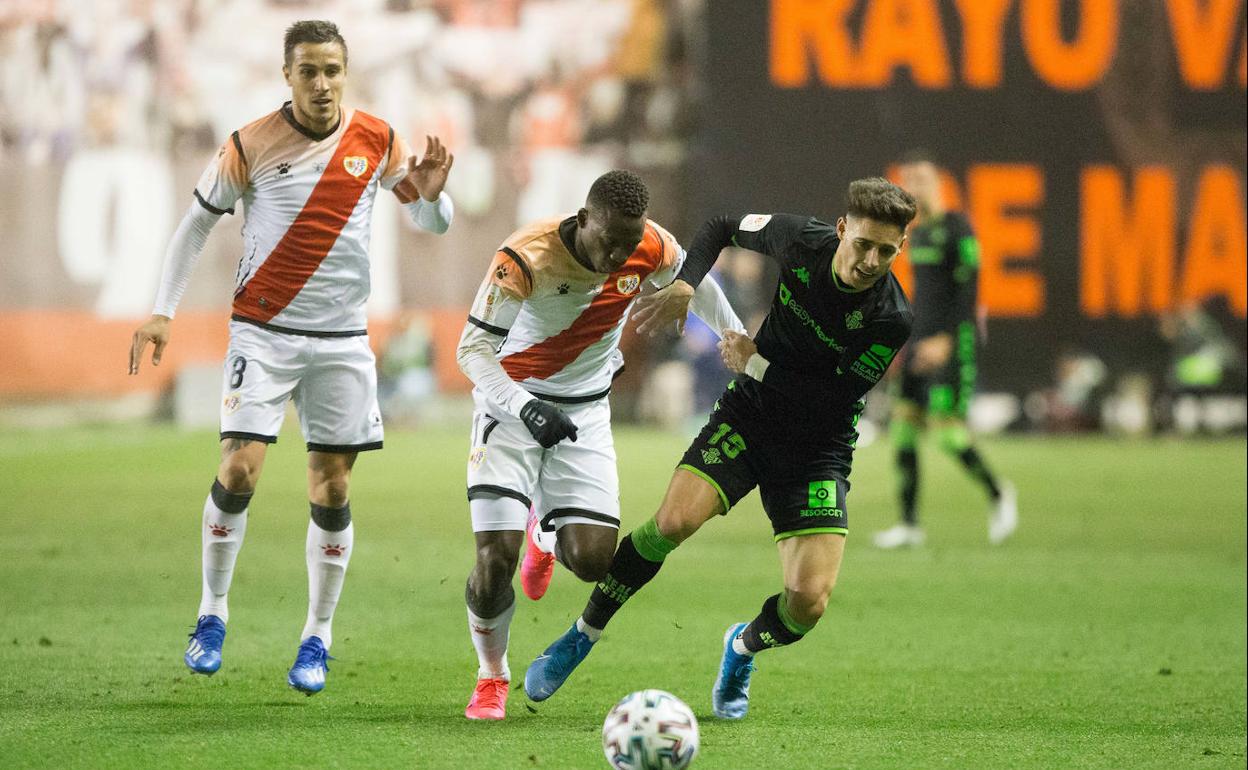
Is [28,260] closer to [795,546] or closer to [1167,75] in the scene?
[1167,75]

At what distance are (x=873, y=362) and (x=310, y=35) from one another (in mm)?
2580

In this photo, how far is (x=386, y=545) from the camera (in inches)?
444

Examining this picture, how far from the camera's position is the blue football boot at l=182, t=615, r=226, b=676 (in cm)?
633

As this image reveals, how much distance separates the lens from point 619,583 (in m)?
6.26

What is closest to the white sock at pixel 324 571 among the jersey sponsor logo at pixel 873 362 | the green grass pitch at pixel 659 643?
the green grass pitch at pixel 659 643

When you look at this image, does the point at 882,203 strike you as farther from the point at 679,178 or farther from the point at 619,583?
the point at 679,178

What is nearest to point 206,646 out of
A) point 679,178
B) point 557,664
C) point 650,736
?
point 557,664

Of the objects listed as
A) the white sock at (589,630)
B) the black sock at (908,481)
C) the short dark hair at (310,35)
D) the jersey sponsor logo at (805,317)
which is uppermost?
the short dark hair at (310,35)

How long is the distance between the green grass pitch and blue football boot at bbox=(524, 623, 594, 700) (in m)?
0.11

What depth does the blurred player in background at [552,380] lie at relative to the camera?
233 inches

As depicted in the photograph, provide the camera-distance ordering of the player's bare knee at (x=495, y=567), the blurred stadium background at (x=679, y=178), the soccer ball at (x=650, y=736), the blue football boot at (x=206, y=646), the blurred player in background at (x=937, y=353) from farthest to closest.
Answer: the blurred stadium background at (x=679, y=178)
the blurred player in background at (x=937, y=353)
the blue football boot at (x=206, y=646)
the player's bare knee at (x=495, y=567)
the soccer ball at (x=650, y=736)

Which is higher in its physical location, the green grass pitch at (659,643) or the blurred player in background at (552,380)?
the blurred player in background at (552,380)

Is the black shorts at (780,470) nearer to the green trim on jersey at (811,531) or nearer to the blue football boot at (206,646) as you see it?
the green trim on jersey at (811,531)

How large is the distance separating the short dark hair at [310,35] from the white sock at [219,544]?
1.79 m
